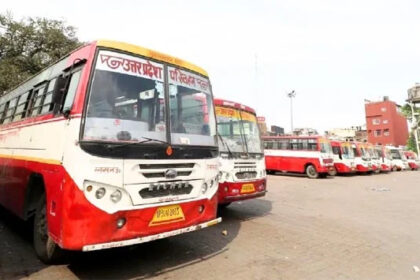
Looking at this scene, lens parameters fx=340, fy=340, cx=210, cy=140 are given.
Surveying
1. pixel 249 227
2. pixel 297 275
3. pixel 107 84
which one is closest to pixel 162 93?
pixel 107 84

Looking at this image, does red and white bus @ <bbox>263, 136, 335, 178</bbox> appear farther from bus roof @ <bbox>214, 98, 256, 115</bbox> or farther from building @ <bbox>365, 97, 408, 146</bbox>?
building @ <bbox>365, 97, 408, 146</bbox>

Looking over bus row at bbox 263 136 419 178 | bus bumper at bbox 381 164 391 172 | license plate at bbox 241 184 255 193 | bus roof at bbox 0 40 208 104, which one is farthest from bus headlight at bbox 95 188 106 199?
bus bumper at bbox 381 164 391 172

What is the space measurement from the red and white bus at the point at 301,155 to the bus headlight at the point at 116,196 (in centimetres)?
1932

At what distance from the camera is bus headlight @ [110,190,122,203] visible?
13.5ft

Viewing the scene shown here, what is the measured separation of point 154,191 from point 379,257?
385cm

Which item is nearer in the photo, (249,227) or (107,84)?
(107,84)

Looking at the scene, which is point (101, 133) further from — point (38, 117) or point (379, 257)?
point (379, 257)

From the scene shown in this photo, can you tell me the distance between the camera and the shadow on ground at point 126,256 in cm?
471

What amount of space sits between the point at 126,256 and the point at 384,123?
238ft

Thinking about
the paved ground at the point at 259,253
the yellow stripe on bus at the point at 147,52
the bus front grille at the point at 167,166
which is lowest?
the paved ground at the point at 259,253

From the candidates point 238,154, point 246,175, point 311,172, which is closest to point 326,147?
point 311,172

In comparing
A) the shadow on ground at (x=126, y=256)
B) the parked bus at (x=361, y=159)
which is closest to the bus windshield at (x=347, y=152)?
the parked bus at (x=361, y=159)

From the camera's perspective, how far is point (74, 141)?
13.3 feet

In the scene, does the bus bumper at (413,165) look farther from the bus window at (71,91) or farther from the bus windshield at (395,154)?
the bus window at (71,91)
